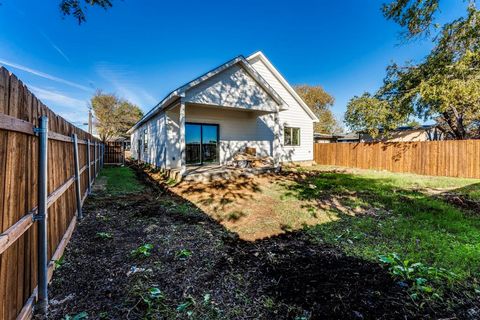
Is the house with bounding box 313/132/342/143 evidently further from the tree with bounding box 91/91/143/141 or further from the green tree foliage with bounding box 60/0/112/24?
the tree with bounding box 91/91/143/141

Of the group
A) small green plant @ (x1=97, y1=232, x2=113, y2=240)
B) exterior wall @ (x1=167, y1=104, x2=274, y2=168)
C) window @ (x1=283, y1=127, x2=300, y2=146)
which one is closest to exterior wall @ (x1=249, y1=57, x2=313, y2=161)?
window @ (x1=283, y1=127, x2=300, y2=146)

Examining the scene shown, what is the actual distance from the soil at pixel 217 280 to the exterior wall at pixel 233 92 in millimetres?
6021

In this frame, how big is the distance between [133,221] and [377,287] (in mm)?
4314

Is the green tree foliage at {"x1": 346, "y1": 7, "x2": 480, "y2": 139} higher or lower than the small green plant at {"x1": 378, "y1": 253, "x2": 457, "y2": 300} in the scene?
higher

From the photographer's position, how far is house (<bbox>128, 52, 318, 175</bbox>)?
29.1 ft

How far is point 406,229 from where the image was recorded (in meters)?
4.16

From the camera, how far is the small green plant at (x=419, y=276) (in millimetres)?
2311

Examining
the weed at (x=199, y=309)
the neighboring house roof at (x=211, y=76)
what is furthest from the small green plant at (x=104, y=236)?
the neighboring house roof at (x=211, y=76)

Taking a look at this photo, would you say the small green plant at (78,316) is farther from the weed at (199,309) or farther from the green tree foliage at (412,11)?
the green tree foliage at (412,11)

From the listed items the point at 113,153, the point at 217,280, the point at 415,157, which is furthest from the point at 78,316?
the point at 113,153

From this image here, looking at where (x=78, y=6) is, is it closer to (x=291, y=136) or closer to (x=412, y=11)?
(x=412, y=11)

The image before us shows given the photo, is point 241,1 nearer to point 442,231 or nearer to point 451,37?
point 451,37

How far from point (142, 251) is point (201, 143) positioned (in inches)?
316

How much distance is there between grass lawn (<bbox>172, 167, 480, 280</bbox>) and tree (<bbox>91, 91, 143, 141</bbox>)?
1421 inches
